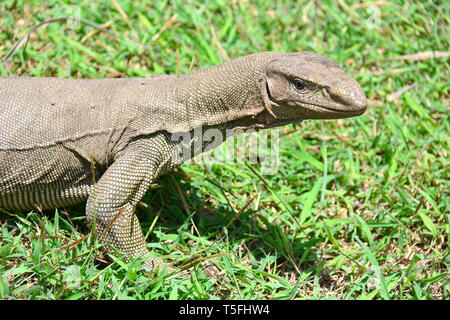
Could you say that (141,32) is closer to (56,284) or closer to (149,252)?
(149,252)

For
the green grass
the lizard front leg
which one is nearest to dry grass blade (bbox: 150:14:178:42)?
the green grass

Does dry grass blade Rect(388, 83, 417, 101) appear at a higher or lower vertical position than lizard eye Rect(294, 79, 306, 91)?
lower

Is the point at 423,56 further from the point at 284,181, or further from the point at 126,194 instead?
the point at 126,194

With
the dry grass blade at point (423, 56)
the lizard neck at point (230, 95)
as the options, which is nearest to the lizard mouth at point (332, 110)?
the lizard neck at point (230, 95)

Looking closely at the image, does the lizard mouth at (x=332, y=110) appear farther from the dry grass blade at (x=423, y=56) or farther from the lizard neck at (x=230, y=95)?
the dry grass blade at (x=423, y=56)

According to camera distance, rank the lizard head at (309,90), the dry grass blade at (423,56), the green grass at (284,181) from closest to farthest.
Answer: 1. the lizard head at (309,90)
2. the green grass at (284,181)
3. the dry grass blade at (423,56)

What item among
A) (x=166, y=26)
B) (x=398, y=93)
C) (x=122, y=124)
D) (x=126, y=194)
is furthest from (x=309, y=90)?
(x=166, y=26)

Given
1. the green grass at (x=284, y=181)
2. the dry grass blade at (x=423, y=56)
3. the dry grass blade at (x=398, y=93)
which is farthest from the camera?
the dry grass blade at (x=423, y=56)

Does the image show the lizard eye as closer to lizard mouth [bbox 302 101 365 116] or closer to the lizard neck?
lizard mouth [bbox 302 101 365 116]
